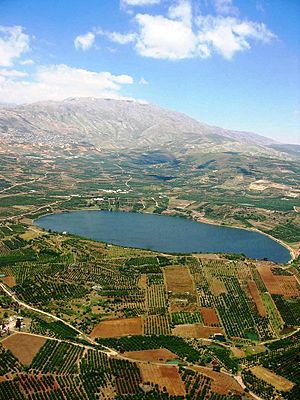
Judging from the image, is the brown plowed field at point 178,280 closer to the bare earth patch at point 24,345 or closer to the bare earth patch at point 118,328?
the bare earth patch at point 118,328

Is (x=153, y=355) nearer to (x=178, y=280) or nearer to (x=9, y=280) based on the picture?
(x=178, y=280)

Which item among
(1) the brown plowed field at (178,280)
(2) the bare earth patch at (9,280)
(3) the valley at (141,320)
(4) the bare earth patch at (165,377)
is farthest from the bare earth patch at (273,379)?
(2) the bare earth patch at (9,280)

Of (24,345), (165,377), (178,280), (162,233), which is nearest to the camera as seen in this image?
(165,377)

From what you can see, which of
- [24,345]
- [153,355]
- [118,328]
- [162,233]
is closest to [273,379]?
[153,355]

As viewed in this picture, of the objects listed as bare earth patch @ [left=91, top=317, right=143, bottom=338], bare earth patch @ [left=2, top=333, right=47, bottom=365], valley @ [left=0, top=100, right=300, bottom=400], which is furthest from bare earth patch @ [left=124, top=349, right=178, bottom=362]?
bare earth patch @ [left=2, top=333, right=47, bottom=365]

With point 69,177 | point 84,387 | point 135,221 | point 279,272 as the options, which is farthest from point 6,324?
point 69,177

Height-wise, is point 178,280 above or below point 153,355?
above

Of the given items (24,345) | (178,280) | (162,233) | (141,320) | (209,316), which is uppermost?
(178,280)
